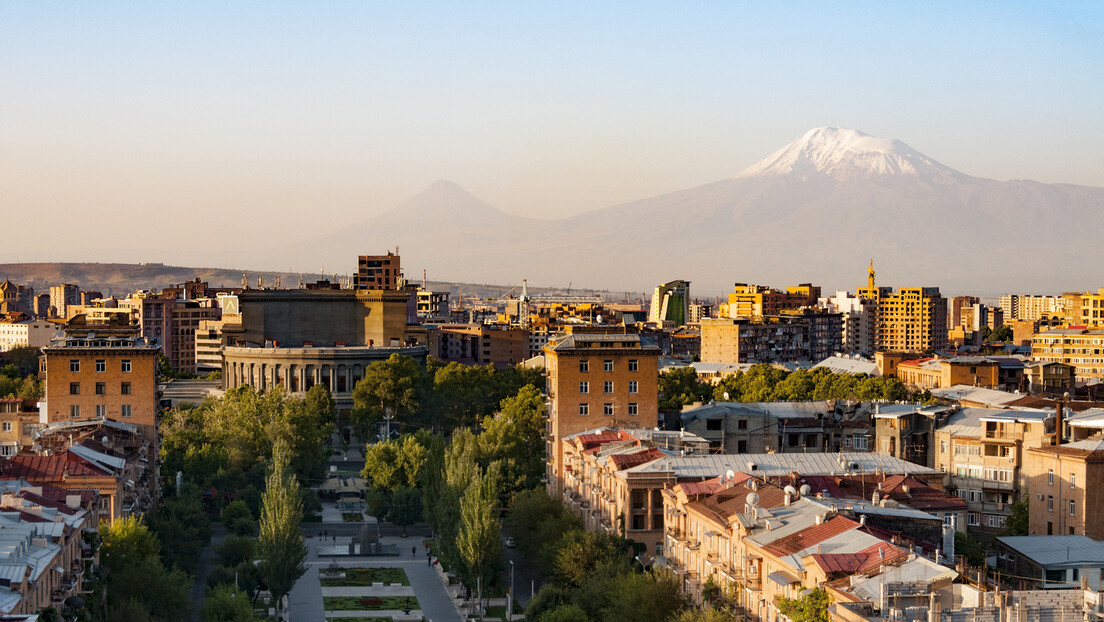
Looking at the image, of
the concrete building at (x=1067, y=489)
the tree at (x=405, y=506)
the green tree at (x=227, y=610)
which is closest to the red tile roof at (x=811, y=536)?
the concrete building at (x=1067, y=489)

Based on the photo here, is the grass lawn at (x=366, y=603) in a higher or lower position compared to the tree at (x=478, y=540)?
lower

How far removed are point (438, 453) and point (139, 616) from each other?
167 ft

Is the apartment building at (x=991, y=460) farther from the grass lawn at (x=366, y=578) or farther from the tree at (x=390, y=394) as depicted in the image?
the tree at (x=390, y=394)

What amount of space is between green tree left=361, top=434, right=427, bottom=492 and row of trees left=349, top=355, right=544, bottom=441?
37.3 m

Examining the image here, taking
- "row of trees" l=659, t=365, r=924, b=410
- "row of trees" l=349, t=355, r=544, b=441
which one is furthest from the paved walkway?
"row of trees" l=349, t=355, r=544, b=441

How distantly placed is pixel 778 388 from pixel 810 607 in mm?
100816

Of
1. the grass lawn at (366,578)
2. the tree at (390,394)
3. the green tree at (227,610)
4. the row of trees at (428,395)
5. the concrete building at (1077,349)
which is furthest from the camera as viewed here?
the concrete building at (1077,349)

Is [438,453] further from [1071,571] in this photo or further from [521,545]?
[1071,571]

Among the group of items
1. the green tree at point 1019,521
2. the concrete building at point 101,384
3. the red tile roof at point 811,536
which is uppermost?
the concrete building at point 101,384

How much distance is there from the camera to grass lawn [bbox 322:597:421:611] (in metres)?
85.4

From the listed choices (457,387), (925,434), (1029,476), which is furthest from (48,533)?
(457,387)

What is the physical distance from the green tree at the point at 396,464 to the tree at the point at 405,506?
9.32ft

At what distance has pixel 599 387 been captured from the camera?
4272 inches

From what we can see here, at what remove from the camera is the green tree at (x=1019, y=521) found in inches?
3268
